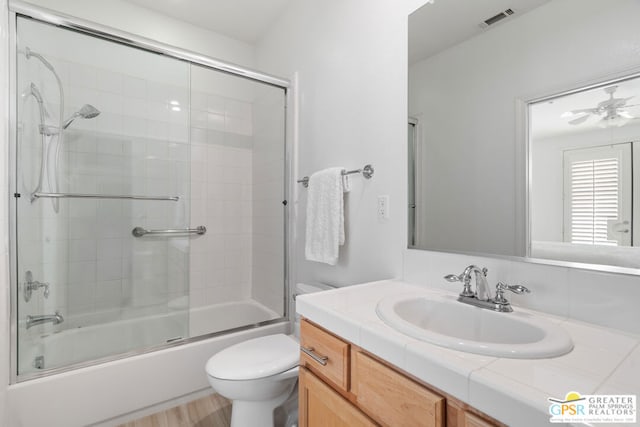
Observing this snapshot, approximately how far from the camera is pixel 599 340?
2.30ft

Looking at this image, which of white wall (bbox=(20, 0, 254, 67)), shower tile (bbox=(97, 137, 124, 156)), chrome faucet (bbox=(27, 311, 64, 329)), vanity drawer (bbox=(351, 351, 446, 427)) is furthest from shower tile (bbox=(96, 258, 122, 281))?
vanity drawer (bbox=(351, 351, 446, 427))

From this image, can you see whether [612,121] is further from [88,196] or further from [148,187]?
[88,196]

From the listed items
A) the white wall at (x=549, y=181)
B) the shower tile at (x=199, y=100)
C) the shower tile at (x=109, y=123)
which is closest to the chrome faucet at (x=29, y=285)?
the shower tile at (x=109, y=123)

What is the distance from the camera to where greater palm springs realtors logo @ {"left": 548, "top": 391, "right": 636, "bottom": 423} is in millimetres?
429

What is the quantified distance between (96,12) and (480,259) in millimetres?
2746

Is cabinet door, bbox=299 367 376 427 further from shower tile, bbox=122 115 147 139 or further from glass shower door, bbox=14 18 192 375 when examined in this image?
shower tile, bbox=122 115 147 139

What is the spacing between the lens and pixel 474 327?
93 cm

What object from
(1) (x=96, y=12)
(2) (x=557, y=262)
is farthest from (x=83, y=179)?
(2) (x=557, y=262)

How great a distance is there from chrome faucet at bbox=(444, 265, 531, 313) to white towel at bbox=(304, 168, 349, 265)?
2.29ft

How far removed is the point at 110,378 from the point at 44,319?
0.47 metres

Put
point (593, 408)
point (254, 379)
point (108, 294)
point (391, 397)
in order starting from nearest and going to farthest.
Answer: point (593, 408), point (391, 397), point (254, 379), point (108, 294)

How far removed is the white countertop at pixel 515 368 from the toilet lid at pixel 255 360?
61 centimetres

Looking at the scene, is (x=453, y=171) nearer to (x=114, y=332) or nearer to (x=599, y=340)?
(x=599, y=340)

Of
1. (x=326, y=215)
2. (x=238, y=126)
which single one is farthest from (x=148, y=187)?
(x=326, y=215)
